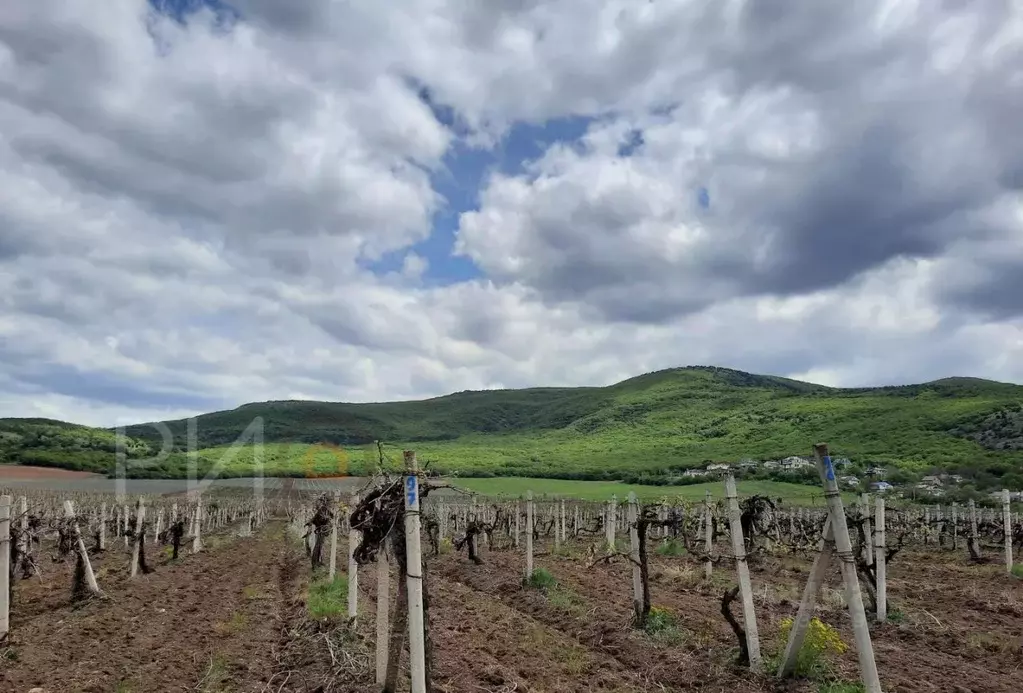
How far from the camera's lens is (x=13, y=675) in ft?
34.3

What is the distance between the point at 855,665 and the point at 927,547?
33818 millimetres

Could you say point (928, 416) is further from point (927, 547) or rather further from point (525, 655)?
point (525, 655)

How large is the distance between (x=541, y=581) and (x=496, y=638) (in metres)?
6.44

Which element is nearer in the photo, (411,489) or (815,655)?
(411,489)

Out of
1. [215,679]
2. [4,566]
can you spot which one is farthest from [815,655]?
[4,566]

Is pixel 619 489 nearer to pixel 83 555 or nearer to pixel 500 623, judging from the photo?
pixel 83 555

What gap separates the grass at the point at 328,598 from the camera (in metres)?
14.6

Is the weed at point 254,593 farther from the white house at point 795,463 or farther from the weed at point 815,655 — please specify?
the white house at point 795,463

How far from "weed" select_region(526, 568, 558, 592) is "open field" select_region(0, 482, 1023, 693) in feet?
0.31

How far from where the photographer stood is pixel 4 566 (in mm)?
12656

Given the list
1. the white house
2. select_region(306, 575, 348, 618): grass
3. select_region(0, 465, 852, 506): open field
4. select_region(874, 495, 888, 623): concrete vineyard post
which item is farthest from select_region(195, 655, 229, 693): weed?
the white house

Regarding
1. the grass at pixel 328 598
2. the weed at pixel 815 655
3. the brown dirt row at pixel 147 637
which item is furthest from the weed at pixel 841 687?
the grass at pixel 328 598

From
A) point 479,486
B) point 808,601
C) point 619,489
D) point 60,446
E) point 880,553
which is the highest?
point 60,446

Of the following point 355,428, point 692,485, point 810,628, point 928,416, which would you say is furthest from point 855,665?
point 355,428
